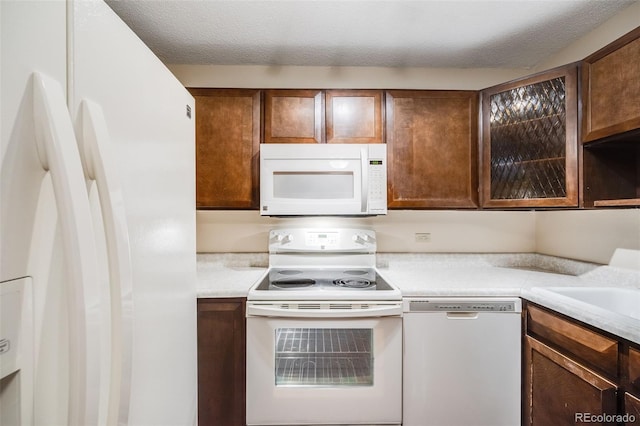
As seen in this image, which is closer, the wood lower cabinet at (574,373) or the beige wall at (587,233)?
the wood lower cabinet at (574,373)

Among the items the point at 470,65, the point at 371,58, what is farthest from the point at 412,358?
the point at 470,65

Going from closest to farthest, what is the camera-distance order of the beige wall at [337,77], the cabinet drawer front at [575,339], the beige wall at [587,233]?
the cabinet drawer front at [575,339] → the beige wall at [587,233] → the beige wall at [337,77]

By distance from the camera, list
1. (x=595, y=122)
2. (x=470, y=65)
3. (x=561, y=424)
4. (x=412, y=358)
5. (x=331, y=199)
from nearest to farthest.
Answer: (x=561, y=424), (x=595, y=122), (x=412, y=358), (x=331, y=199), (x=470, y=65)

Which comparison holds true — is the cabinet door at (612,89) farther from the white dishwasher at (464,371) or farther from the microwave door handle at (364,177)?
the microwave door handle at (364,177)

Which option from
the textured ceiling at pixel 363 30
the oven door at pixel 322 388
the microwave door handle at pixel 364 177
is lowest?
the oven door at pixel 322 388

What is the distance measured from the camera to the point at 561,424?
1.30 metres

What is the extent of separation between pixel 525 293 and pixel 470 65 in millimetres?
1688

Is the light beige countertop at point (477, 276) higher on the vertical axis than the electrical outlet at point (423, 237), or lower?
lower

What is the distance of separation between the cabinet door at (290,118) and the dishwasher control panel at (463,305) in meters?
1.15

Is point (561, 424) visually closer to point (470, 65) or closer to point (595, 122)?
point (595, 122)

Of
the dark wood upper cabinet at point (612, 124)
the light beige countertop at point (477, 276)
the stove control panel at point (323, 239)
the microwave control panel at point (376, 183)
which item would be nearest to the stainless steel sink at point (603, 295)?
the light beige countertop at point (477, 276)

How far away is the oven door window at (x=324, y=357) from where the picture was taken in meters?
1.61

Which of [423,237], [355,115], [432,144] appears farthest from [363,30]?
[423,237]

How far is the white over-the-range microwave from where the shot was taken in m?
1.86
